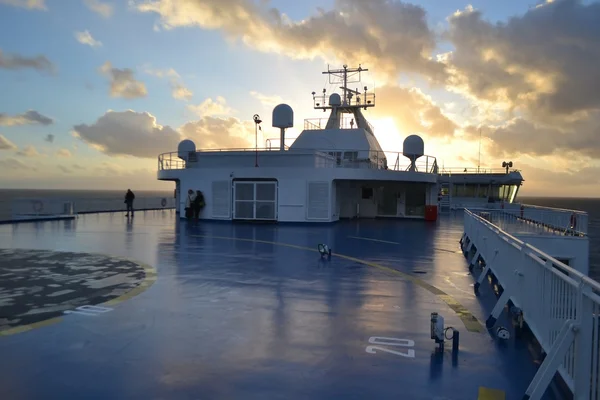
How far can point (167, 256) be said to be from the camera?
A: 500 inches

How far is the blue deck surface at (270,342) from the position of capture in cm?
458

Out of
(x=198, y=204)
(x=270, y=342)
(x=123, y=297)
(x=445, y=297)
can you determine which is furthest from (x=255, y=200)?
(x=270, y=342)

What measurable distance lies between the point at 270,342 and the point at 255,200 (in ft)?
62.9

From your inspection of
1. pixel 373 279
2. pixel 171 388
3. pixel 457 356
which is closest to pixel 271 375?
pixel 171 388

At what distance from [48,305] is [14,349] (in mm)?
1989

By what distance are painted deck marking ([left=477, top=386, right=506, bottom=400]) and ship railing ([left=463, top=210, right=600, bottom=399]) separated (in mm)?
265

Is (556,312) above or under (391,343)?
above

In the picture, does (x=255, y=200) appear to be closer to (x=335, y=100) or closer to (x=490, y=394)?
(x=335, y=100)

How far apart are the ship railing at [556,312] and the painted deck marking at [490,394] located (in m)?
0.26

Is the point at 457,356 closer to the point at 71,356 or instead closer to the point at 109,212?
the point at 71,356

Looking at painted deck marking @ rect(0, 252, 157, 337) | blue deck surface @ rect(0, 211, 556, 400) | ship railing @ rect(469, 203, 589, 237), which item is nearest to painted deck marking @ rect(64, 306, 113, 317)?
blue deck surface @ rect(0, 211, 556, 400)

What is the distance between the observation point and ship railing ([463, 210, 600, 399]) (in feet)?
12.9

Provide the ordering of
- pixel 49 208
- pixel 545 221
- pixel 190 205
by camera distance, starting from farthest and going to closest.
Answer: pixel 190 205 < pixel 49 208 < pixel 545 221

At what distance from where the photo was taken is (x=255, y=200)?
24.8 m
